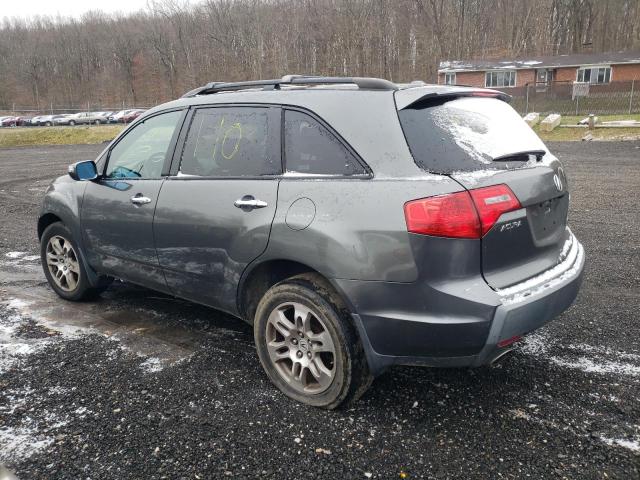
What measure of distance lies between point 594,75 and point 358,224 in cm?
5014

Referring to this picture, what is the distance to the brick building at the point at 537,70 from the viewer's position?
44.0m

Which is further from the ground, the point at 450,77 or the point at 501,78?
the point at 450,77

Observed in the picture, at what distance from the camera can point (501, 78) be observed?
1809 inches

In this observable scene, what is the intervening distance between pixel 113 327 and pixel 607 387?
357 centimetres

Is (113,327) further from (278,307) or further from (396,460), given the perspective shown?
(396,460)

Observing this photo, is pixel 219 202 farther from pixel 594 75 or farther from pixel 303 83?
→ pixel 594 75

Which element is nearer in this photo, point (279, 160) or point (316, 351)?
point (316, 351)

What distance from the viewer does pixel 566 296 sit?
9.53 feet

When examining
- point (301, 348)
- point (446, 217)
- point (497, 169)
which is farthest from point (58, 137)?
point (446, 217)

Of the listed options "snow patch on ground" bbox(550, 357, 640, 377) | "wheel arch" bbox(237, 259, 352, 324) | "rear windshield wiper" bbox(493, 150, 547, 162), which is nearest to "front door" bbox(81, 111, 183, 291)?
"wheel arch" bbox(237, 259, 352, 324)

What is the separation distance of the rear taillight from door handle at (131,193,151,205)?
211 cm

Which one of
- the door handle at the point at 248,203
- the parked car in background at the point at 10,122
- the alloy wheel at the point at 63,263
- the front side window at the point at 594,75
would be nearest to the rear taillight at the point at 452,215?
the door handle at the point at 248,203

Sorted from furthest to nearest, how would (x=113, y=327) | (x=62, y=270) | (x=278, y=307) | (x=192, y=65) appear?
(x=192, y=65)
(x=62, y=270)
(x=113, y=327)
(x=278, y=307)

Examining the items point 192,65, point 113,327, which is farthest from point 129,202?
point 192,65
